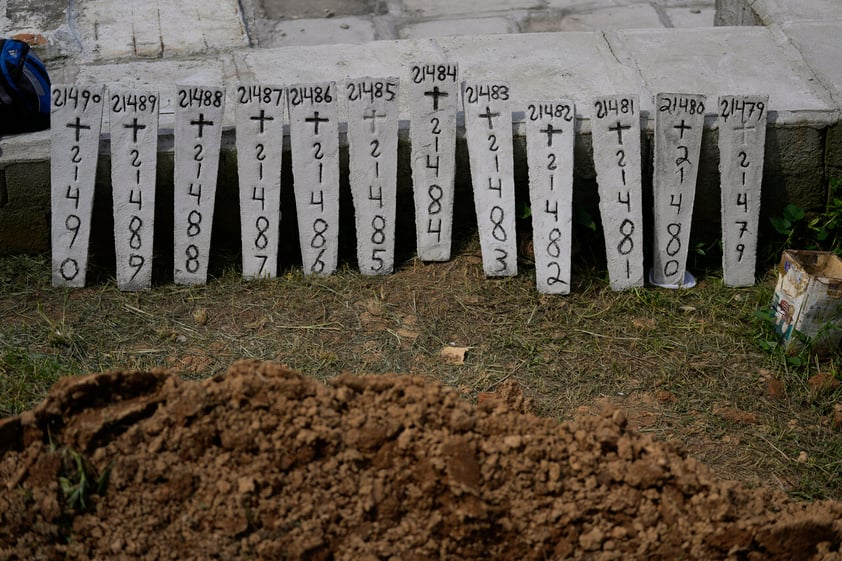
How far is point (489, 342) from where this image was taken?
4090mm

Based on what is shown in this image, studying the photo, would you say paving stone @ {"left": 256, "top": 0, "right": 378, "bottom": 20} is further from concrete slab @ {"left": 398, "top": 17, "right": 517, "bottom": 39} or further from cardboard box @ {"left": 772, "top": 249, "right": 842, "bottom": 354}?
cardboard box @ {"left": 772, "top": 249, "right": 842, "bottom": 354}

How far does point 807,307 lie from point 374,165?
5.98 ft

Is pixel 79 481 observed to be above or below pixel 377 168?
below

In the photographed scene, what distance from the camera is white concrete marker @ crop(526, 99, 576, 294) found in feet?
14.2

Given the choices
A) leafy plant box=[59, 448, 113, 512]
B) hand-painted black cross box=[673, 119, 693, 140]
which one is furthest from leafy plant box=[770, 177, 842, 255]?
leafy plant box=[59, 448, 113, 512]

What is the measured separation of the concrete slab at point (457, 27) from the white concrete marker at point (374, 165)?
6.07 ft

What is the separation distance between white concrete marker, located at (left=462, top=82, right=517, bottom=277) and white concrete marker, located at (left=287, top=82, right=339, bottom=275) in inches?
22.8

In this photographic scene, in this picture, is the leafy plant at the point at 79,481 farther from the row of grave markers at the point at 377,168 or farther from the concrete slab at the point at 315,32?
the concrete slab at the point at 315,32

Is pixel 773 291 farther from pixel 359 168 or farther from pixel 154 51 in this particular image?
pixel 154 51

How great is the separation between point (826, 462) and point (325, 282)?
6.84ft

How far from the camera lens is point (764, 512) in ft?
9.80

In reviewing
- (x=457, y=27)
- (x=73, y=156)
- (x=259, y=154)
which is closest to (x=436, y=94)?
(x=259, y=154)

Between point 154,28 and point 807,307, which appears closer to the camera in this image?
point 807,307

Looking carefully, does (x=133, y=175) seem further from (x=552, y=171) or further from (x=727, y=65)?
(x=727, y=65)
